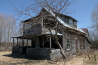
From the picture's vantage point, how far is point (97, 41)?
103 ft

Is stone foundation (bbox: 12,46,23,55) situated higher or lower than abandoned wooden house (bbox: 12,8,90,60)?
lower

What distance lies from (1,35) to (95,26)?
31.1 meters

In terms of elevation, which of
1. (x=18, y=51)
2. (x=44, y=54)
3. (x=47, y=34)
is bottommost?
(x=18, y=51)

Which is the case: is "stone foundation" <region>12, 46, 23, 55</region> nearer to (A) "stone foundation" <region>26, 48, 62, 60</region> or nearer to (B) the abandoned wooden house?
(B) the abandoned wooden house

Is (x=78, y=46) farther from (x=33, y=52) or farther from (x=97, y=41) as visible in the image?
(x=97, y=41)

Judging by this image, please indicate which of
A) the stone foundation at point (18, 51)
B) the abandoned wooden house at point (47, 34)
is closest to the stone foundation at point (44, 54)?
the abandoned wooden house at point (47, 34)

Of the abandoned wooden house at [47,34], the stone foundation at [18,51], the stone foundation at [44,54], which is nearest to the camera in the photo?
the abandoned wooden house at [47,34]


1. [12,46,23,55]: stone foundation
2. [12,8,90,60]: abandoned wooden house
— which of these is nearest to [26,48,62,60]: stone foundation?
[12,8,90,60]: abandoned wooden house

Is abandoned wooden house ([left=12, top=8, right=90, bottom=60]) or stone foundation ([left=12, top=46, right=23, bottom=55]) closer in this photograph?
abandoned wooden house ([left=12, top=8, right=90, bottom=60])

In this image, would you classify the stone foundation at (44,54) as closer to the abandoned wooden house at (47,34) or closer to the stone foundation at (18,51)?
the abandoned wooden house at (47,34)

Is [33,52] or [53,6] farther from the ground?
[53,6]

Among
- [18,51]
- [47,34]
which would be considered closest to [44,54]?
[47,34]

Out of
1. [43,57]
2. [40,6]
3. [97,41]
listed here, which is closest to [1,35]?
[43,57]

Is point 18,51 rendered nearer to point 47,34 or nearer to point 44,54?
point 44,54
